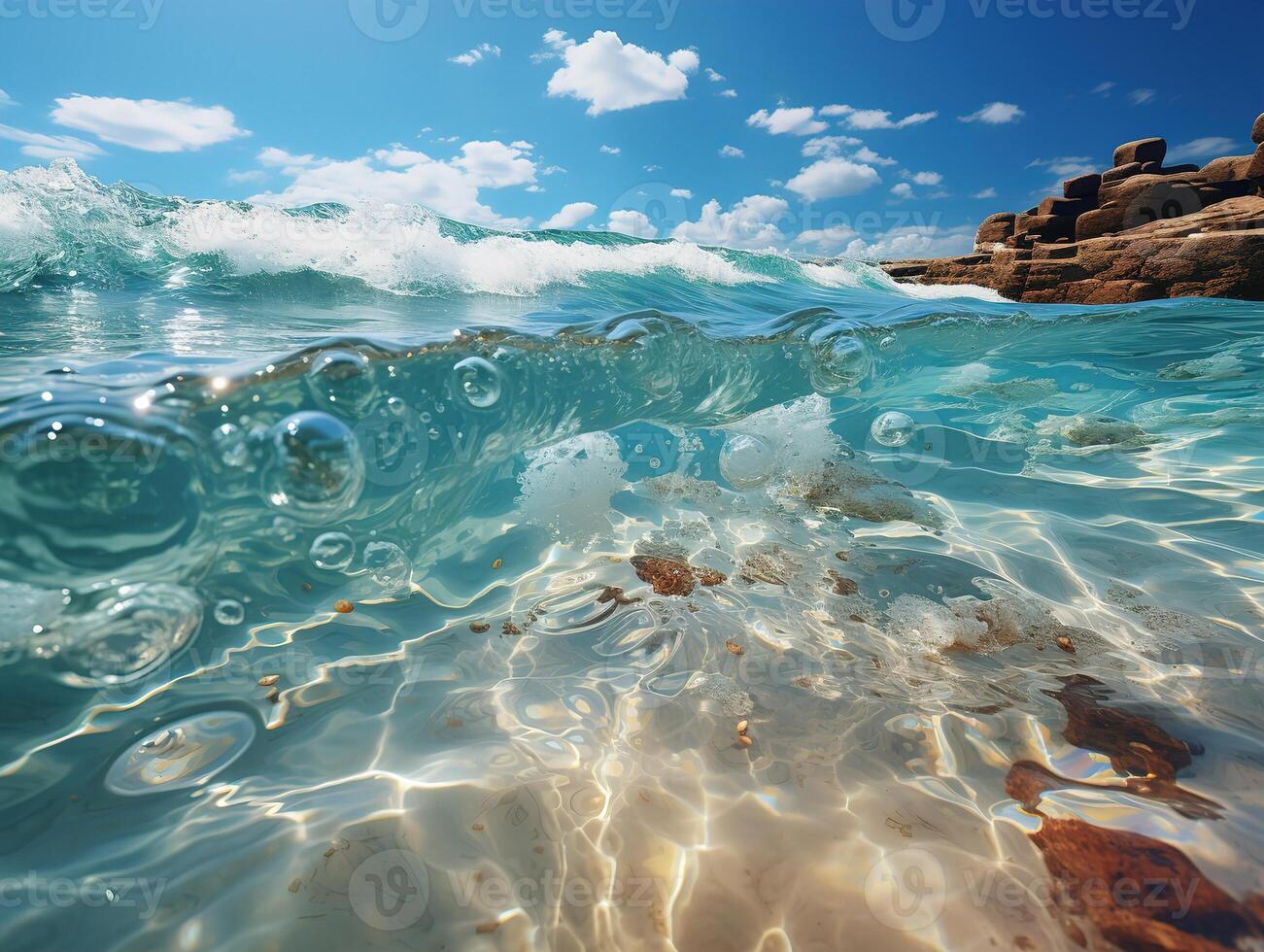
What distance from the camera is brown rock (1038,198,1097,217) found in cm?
2105

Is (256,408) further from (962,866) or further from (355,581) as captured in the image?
(962,866)

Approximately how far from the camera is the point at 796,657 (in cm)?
244

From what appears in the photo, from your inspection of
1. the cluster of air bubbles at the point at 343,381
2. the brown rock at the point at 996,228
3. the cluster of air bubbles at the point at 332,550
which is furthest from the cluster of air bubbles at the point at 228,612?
the brown rock at the point at 996,228

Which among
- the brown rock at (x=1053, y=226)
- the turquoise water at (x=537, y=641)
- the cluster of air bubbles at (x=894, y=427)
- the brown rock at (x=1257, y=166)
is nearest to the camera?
the turquoise water at (x=537, y=641)

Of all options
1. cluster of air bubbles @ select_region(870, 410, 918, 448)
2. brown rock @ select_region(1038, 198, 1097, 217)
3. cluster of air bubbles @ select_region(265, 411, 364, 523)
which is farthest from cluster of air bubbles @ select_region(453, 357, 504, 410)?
brown rock @ select_region(1038, 198, 1097, 217)

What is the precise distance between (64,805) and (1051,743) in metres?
3.39

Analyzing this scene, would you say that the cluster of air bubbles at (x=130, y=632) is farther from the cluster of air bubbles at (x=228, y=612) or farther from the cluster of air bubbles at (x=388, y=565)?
the cluster of air bubbles at (x=388, y=565)

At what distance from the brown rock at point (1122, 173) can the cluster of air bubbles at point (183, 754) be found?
30931 millimetres

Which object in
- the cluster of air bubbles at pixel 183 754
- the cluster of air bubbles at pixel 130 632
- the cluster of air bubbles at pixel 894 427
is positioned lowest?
the cluster of air bubbles at pixel 183 754

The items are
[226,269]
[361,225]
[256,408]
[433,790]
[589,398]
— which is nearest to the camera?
[433,790]

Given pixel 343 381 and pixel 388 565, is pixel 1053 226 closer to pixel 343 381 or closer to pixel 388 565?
pixel 343 381

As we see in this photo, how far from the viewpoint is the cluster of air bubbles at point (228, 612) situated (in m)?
2.99

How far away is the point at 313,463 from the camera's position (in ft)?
9.66

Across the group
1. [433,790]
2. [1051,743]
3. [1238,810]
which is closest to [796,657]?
[1051,743]
